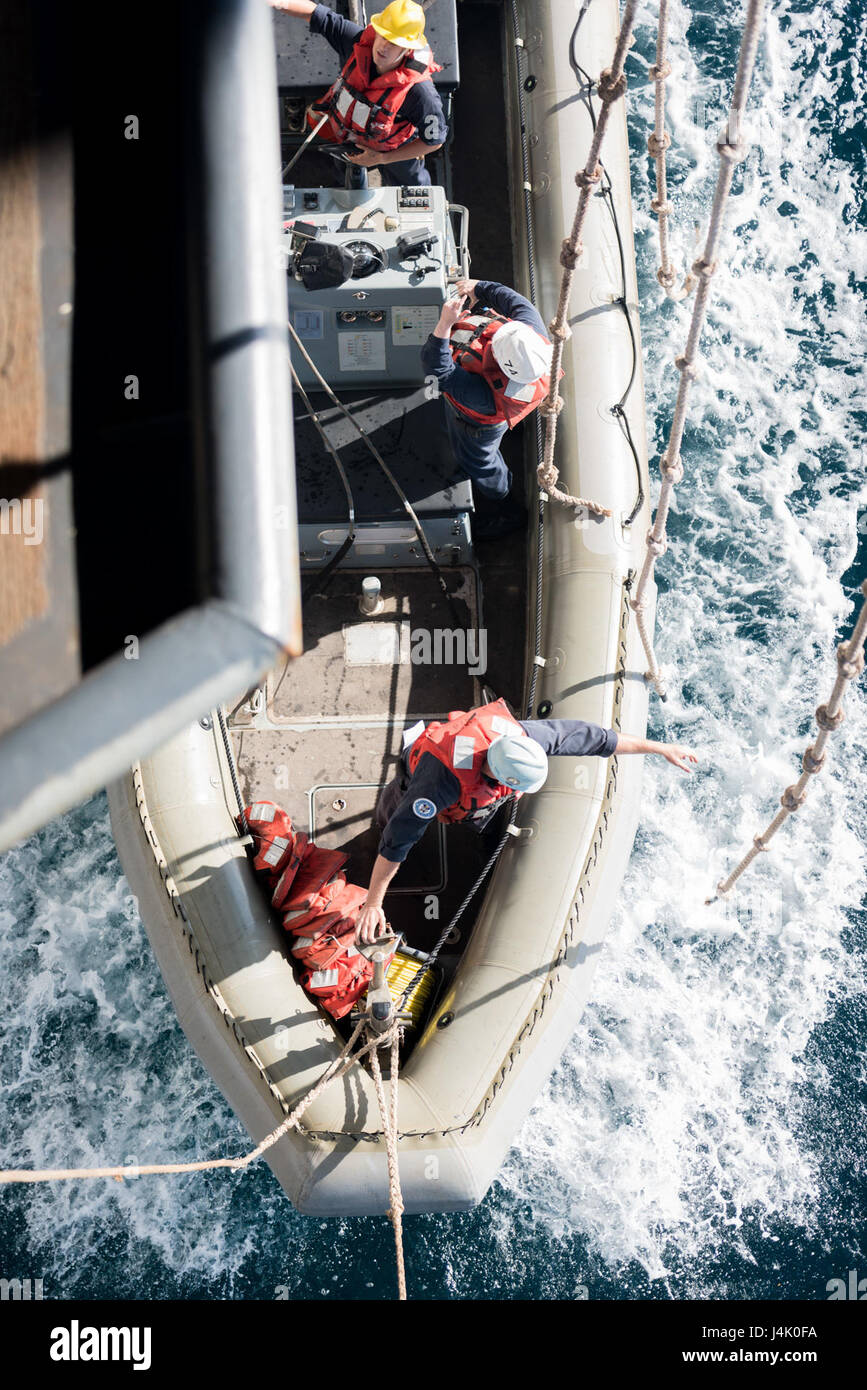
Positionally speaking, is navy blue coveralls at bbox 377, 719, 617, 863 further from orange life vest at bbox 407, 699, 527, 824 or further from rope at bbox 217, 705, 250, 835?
rope at bbox 217, 705, 250, 835

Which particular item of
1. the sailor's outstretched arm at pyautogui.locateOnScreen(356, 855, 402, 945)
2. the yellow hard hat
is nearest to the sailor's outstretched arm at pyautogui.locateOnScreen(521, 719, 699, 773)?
the sailor's outstretched arm at pyautogui.locateOnScreen(356, 855, 402, 945)

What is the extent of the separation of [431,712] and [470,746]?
1011 millimetres

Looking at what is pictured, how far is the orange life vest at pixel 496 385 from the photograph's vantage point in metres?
4.56

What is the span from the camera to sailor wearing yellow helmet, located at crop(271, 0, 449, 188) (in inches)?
189

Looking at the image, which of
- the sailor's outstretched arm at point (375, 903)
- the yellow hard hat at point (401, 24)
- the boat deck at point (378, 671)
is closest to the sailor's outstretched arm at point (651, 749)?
the boat deck at point (378, 671)

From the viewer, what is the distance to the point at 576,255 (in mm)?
4254

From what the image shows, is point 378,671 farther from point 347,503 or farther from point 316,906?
point 316,906

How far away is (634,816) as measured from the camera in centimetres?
475

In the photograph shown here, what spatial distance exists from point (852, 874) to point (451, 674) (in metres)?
2.31

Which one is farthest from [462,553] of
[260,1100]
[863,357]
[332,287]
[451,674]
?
[863,357]

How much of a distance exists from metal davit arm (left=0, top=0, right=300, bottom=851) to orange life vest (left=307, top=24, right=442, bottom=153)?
11.4 ft

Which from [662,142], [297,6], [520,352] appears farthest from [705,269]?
[297,6]

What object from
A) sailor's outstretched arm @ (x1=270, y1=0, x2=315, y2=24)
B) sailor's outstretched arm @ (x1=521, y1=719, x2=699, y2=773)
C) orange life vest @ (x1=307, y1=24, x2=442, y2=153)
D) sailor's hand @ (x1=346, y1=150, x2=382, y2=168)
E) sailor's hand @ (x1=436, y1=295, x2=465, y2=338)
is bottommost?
sailor's outstretched arm @ (x1=521, y1=719, x2=699, y2=773)

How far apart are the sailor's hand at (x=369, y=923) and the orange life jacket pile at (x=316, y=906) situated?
214mm
